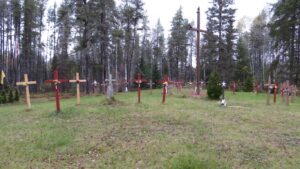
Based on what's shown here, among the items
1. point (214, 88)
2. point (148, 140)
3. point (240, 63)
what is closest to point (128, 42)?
point (240, 63)

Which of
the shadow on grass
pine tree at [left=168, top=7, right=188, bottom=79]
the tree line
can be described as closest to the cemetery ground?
the shadow on grass

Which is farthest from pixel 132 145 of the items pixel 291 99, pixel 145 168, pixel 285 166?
pixel 291 99

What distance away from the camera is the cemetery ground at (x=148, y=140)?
6270mm

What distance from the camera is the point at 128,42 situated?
38.8m

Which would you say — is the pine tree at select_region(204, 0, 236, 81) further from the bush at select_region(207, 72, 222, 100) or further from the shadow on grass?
the shadow on grass

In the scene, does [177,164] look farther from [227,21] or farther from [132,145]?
[227,21]

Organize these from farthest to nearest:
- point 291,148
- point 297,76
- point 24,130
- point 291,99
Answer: point 297,76 → point 291,99 → point 24,130 → point 291,148

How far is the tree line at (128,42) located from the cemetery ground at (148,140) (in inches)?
598

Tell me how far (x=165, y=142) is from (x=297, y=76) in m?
23.8

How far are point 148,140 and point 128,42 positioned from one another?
3198 cm

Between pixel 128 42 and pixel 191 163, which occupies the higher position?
pixel 128 42

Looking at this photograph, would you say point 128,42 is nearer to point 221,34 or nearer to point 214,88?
point 221,34

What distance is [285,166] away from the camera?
6008 mm

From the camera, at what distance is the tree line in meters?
28.4
